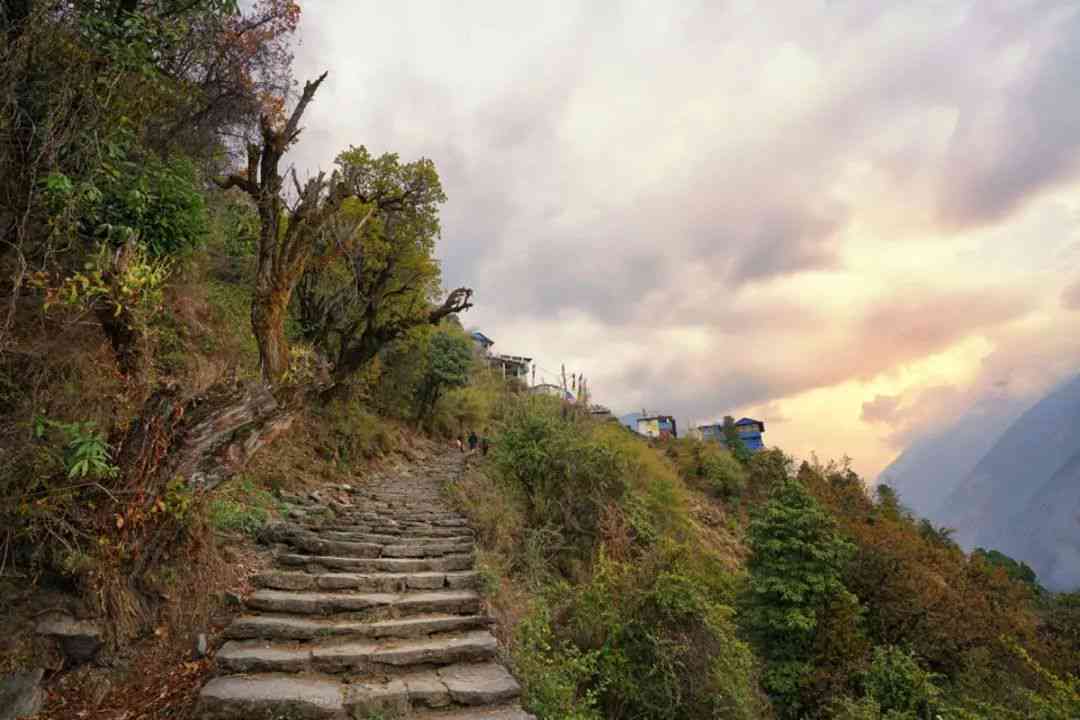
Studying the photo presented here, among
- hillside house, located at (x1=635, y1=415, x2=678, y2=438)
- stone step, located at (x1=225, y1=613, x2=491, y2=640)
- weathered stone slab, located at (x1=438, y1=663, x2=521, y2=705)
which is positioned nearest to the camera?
weathered stone slab, located at (x1=438, y1=663, x2=521, y2=705)

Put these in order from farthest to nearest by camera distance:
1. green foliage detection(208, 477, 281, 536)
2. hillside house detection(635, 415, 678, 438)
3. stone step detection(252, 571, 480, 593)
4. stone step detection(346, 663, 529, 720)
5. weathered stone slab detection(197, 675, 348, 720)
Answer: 1. hillside house detection(635, 415, 678, 438)
2. green foliage detection(208, 477, 281, 536)
3. stone step detection(252, 571, 480, 593)
4. stone step detection(346, 663, 529, 720)
5. weathered stone slab detection(197, 675, 348, 720)

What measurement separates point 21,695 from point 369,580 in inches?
104

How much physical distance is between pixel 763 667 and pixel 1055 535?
5324cm

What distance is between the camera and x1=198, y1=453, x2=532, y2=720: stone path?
336 centimetres

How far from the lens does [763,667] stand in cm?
930

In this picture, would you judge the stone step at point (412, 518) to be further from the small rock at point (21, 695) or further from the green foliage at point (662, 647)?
the small rock at point (21, 695)

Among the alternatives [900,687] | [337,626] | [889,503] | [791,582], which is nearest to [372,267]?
[337,626]

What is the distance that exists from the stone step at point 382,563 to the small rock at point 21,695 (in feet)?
7.68

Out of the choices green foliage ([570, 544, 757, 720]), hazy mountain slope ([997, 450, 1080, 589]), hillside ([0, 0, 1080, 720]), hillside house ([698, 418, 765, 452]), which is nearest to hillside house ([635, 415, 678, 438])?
hillside house ([698, 418, 765, 452])

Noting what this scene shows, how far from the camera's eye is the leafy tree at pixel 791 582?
9.02 m

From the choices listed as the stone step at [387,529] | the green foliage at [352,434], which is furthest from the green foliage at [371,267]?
the stone step at [387,529]

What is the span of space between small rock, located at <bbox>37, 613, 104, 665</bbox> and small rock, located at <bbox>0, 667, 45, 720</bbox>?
0.19 meters

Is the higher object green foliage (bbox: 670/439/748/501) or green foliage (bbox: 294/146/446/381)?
green foliage (bbox: 294/146/446/381)

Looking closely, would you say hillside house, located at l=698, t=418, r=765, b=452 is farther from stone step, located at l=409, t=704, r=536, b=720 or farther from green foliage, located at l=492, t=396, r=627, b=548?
stone step, located at l=409, t=704, r=536, b=720
